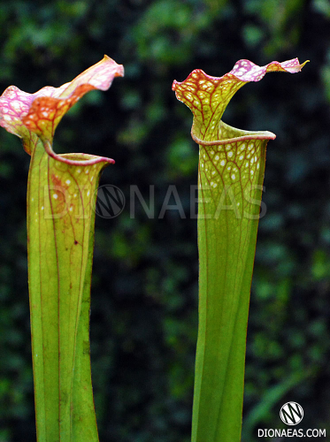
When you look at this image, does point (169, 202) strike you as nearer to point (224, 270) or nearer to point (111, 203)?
point (111, 203)

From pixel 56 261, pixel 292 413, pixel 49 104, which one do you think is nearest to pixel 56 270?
pixel 56 261

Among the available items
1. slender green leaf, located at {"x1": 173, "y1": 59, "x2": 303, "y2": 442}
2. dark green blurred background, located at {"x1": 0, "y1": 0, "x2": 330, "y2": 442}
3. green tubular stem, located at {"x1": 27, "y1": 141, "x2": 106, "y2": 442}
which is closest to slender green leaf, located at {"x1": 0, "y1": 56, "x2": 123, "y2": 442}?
green tubular stem, located at {"x1": 27, "y1": 141, "x2": 106, "y2": 442}

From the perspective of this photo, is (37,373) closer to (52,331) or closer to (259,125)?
(52,331)

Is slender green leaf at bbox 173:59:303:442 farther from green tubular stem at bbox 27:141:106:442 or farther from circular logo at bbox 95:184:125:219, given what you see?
circular logo at bbox 95:184:125:219

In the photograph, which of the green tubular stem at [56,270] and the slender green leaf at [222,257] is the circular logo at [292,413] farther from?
the green tubular stem at [56,270]

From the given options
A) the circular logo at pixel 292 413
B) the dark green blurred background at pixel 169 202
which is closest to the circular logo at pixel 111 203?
the dark green blurred background at pixel 169 202
